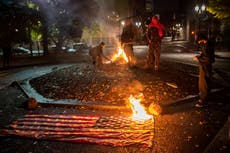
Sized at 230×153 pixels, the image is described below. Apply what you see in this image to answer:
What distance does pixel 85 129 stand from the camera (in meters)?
6.41

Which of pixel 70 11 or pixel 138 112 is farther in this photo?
pixel 70 11

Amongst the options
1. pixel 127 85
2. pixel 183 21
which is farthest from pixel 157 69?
pixel 183 21

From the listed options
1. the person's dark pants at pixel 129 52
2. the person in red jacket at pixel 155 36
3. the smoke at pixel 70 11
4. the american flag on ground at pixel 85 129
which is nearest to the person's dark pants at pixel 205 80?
the american flag on ground at pixel 85 129

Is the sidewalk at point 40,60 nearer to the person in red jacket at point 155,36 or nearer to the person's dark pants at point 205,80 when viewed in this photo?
the person in red jacket at point 155,36

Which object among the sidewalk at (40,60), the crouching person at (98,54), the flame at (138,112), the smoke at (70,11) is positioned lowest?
the flame at (138,112)

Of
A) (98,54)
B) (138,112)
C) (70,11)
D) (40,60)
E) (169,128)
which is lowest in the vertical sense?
(169,128)

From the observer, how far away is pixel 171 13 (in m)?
61.8

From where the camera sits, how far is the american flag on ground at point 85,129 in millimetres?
5777

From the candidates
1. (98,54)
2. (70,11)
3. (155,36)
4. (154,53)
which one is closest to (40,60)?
(98,54)

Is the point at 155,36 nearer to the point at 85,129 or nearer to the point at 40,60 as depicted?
the point at 85,129

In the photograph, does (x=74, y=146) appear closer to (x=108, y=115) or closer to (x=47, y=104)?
(x=108, y=115)

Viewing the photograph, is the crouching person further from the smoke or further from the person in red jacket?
the smoke

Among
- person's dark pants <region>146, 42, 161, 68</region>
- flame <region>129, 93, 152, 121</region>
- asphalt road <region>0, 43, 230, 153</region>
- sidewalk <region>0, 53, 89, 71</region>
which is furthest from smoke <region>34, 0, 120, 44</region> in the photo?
flame <region>129, 93, 152, 121</region>

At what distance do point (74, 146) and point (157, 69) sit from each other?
8.69m
